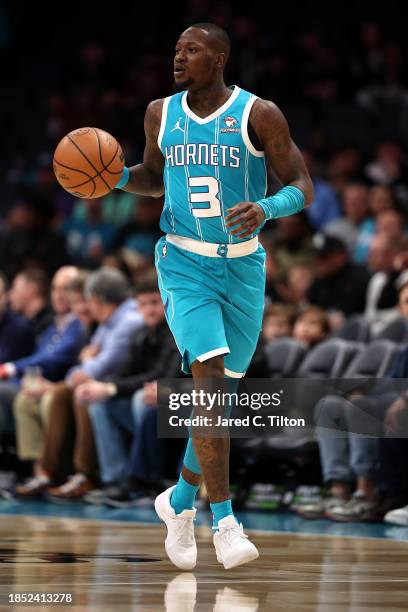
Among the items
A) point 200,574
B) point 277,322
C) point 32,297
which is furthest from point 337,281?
point 200,574

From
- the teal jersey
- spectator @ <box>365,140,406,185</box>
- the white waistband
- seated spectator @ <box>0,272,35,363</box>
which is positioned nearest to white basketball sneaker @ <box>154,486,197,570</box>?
the white waistband

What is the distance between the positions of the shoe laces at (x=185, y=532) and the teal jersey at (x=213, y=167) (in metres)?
1.21

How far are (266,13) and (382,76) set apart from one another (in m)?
3.31

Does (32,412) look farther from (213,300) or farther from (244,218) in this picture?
(244,218)

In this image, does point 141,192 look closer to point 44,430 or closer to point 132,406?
point 132,406

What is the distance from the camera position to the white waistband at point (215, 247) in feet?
17.8

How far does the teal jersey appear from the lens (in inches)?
213

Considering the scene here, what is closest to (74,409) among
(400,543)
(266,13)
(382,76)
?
(400,543)

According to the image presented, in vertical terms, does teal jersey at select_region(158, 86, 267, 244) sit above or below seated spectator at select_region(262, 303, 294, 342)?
above

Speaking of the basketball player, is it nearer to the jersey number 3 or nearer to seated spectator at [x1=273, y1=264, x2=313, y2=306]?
the jersey number 3

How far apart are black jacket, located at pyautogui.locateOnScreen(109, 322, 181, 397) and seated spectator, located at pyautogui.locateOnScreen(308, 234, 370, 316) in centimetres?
159

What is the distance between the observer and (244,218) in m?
4.99

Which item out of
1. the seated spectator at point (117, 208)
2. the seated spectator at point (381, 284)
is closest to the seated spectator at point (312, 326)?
the seated spectator at point (381, 284)

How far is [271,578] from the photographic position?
5.01 metres
